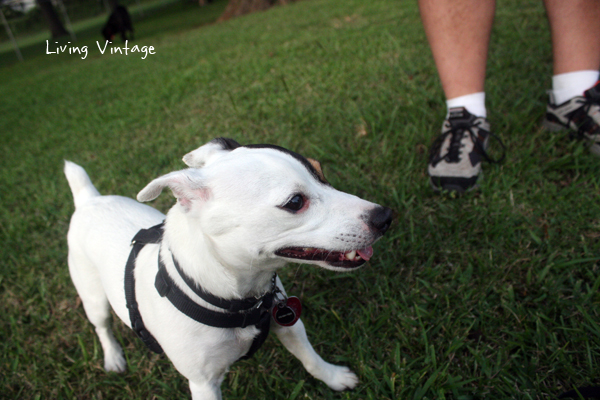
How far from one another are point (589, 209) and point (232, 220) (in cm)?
202

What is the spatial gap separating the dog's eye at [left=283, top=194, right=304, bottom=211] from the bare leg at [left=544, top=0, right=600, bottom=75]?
234 cm

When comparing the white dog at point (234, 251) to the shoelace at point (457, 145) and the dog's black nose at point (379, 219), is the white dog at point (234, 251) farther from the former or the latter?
the shoelace at point (457, 145)

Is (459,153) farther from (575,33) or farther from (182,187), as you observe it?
(182,187)

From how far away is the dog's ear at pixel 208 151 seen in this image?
1.67 meters

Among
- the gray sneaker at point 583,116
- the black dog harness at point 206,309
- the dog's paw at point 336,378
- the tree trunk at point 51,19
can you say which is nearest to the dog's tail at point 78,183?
the black dog harness at point 206,309

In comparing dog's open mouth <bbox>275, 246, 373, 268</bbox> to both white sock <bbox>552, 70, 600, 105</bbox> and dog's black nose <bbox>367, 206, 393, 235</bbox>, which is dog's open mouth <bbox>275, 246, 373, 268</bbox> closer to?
dog's black nose <bbox>367, 206, 393, 235</bbox>

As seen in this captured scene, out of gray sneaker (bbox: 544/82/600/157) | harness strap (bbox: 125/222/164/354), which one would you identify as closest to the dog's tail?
harness strap (bbox: 125/222/164/354)

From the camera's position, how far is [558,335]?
1.66 meters

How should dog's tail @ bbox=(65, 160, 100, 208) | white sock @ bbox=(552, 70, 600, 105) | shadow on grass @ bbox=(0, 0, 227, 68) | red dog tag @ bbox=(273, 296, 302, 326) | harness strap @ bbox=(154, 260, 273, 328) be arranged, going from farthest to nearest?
1. shadow on grass @ bbox=(0, 0, 227, 68)
2. white sock @ bbox=(552, 70, 600, 105)
3. dog's tail @ bbox=(65, 160, 100, 208)
4. red dog tag @ bbox=(273, 296, 302, 326)
5. harness strap @ bbox=(154, 260, 273, 328)

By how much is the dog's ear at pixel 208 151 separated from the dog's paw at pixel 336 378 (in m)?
1.08

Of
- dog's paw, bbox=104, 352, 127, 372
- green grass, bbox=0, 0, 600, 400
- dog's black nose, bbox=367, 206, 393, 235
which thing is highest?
dog's black nose, bbox=367, 206, 393, 235

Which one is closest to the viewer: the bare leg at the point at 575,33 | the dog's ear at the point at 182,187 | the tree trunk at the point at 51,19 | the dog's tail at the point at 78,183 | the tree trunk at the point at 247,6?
the dog's ear at the point at 182,187

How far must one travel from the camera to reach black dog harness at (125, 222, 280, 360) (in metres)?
1.42

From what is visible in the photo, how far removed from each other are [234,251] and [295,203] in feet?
0.89
